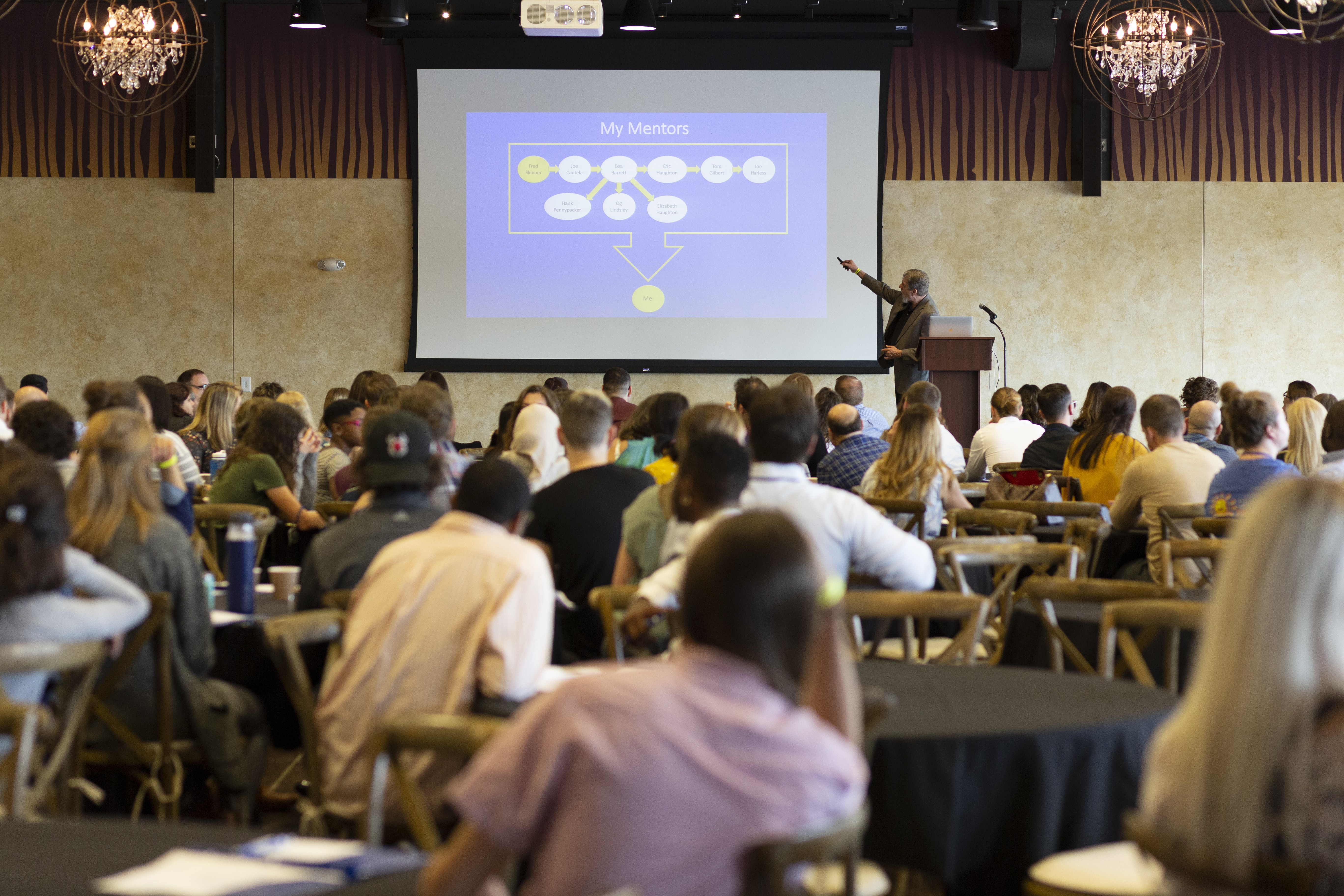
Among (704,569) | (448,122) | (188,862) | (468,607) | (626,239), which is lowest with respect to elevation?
(188,862)

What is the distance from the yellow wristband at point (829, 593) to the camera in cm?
159

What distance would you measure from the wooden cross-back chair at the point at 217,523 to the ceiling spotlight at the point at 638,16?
6576mm

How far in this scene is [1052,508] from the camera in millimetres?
5422

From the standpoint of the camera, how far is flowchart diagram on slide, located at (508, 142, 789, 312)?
40.3ft

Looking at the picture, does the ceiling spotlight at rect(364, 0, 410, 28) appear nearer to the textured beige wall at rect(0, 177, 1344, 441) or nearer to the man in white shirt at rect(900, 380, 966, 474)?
the textured beige wall at rect(0, 177, 1344, 441)

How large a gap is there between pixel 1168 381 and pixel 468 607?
11.4 m

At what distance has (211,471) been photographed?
719cm

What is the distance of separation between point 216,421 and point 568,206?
→ 5350 millimetres

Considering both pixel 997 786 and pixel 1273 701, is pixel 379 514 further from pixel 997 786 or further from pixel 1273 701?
pixel 1273 701

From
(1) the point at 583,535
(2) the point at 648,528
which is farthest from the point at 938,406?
(2) the point at 648,528

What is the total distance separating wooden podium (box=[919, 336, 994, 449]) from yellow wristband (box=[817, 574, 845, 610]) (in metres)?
8.34

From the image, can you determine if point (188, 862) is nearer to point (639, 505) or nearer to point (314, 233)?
point (639, 505)

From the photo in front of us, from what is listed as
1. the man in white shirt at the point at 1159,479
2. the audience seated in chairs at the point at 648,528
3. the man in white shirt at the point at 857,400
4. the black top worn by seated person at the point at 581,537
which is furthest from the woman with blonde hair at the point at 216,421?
the man in white shirt at the point at 1159,479

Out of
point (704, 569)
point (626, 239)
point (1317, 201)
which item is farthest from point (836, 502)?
point (1317, 201)
